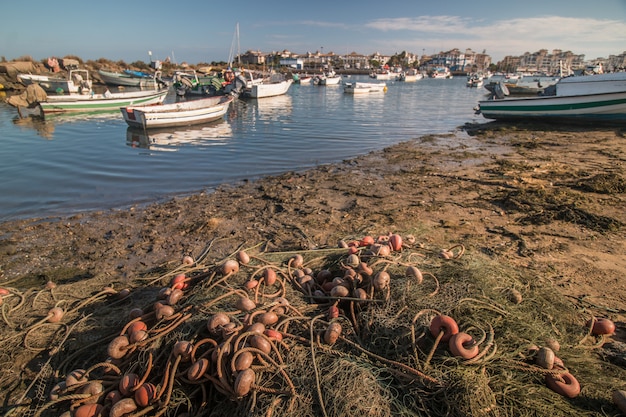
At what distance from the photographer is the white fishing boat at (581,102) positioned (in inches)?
544

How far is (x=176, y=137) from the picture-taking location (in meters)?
15.8

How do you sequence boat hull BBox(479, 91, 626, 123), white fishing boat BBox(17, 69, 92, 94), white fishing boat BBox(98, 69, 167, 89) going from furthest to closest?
white fishing boat BBox(98, 69, 167, 89) < white fishing boat BBox(17, 69, 92, 94) < boat hull BBox(479, 91, 626, 123)

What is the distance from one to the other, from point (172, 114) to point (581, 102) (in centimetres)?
1882

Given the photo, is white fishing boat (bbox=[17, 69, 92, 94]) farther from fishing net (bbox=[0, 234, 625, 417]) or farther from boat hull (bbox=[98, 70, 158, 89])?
fishing net (bbox=[0, 234, 625, 417])

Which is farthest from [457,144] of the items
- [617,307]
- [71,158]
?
[71,158]

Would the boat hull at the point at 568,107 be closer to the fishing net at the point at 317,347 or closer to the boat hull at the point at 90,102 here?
the fishing net at the point at 317,347

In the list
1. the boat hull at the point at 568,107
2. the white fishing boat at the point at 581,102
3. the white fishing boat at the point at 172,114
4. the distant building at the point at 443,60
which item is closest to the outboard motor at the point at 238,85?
the white fishing boat at the point at 172,114

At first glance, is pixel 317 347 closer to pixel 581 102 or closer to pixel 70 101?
pixel 581 102

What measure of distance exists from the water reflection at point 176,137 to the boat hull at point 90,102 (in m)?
5.50

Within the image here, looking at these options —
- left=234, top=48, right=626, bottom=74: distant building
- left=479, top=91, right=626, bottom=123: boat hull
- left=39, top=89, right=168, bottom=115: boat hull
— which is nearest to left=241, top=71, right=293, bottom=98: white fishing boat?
left=39, top=89, right=168, bottom=115: boat hull

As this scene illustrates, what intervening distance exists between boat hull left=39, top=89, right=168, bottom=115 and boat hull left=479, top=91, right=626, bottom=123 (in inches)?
805

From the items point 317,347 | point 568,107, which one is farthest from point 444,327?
point 568,107

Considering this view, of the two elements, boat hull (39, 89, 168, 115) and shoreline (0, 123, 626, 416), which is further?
boat hull (39, 89, 168, 115)

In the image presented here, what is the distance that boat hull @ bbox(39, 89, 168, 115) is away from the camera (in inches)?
835
